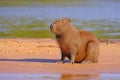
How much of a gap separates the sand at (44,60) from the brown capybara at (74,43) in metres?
0.25

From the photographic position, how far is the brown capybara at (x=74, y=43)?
46.5 ft

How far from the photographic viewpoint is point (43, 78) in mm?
12312

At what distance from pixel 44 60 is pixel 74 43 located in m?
1.25

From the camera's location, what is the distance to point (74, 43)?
46.7 feet

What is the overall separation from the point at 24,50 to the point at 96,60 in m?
3.32

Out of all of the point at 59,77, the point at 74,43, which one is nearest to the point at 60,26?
the point at 74,43

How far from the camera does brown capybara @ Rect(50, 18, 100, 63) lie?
558 inches

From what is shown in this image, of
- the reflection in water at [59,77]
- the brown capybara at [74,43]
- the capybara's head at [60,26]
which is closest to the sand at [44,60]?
the brown capybara at [74,43]

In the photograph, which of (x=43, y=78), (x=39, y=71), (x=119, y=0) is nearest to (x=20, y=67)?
(x=39, y=71)

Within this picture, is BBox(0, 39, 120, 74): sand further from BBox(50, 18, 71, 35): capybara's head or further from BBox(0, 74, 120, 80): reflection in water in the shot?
BBox(50, 18, 71, 35): capybara's head

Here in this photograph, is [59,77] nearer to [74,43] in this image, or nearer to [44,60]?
[74,43]

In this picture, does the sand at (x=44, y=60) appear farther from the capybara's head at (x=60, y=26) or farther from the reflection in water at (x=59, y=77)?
the capybara's head at (x=60, y=26)

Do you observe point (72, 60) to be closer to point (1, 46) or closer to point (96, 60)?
point (96, 60)

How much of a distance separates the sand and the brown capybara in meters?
0.25
